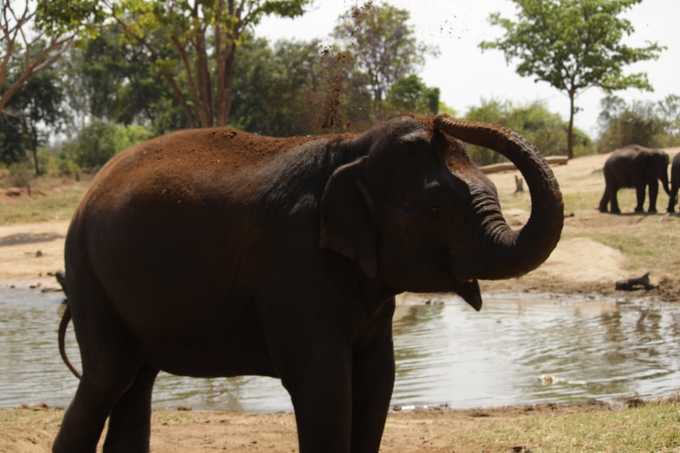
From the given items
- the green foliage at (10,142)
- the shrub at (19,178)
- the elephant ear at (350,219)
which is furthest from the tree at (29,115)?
the elephant ear at (350,219)

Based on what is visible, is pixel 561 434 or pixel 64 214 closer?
pixel 561 434

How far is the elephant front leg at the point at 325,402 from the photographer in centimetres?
485

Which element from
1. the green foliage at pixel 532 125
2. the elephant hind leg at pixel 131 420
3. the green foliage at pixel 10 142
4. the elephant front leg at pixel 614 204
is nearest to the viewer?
the elephant hind leg at pixel 131 420

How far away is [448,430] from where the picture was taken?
7.91 m

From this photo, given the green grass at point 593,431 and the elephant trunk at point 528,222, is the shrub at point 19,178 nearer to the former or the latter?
the green grass at point 593,431

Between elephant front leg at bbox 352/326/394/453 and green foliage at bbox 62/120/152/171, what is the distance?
45231mm

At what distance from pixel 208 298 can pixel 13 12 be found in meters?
25.4

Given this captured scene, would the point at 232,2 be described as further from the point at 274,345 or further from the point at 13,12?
the point at 274,345

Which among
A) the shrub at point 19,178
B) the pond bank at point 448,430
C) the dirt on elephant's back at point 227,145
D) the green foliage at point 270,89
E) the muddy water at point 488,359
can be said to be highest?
the green foliage at point 270,89

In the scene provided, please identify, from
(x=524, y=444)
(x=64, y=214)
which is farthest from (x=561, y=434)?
(x=64, y=214)

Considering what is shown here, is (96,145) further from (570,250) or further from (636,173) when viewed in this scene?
(570,250)

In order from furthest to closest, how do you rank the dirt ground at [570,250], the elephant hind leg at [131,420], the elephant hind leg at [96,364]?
the dirt ground at [570,250] → the elephant hind leg at [131,420] → the elephant hind leg at [96,364]

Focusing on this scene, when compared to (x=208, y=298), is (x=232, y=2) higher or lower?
higher

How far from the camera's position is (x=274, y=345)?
498cm
